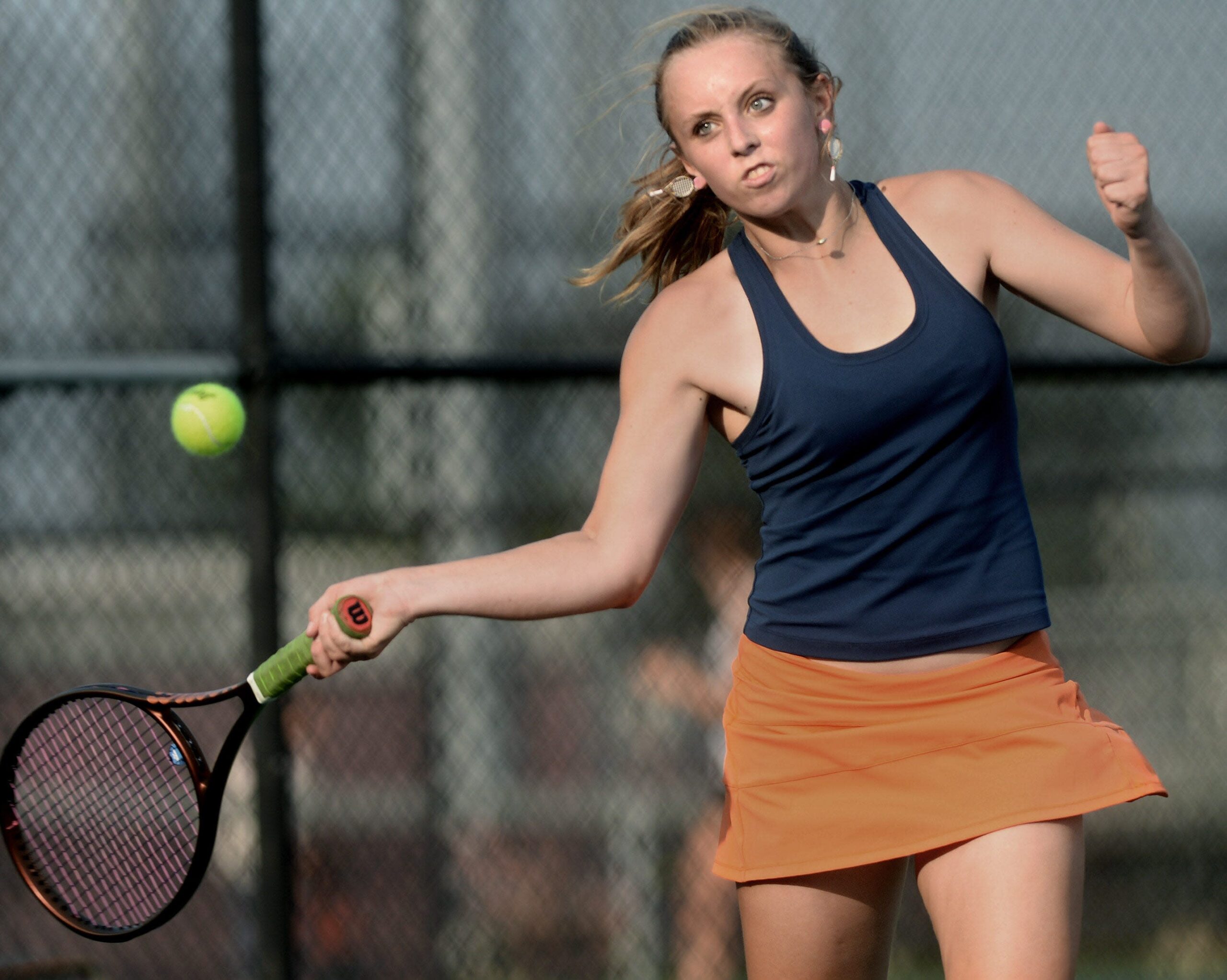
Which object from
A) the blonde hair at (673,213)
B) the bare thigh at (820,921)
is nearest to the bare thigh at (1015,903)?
the bare thigh at (820,921)

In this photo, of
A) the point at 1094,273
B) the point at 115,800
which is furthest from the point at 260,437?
the point at 1094,273

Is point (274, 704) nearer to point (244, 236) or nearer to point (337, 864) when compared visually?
point (337, 864)

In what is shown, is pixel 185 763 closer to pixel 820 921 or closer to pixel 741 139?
pixel 820 921

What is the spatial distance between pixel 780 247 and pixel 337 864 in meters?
1.65

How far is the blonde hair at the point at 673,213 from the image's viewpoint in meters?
1.79

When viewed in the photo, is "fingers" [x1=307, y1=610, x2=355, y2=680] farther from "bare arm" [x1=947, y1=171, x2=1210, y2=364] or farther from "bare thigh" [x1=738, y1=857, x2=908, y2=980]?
"bare arm" [x1=947, y1=171, x2=1210, y2=364]

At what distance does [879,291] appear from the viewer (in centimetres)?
171

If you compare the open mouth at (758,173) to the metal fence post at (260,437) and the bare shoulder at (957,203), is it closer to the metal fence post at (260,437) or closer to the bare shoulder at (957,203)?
the bare shoulder at (957,203)

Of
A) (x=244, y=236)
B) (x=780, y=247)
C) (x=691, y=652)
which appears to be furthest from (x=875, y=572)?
(x=244, y=236)

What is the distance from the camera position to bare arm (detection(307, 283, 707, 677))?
170 centimetres

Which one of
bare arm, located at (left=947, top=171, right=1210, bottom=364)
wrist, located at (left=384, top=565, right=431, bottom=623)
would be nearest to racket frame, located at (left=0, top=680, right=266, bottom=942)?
wrist, located at (left=384, top=565, right=431, bottom=623)

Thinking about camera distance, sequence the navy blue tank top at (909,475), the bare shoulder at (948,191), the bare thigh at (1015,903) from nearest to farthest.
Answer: the bare thigh at (1015,903) < the navy blue tank top at (909,475) < the bare shoulder at (948,191)

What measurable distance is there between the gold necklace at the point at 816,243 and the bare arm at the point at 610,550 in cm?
12

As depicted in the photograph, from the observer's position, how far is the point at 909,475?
5.42 ft
